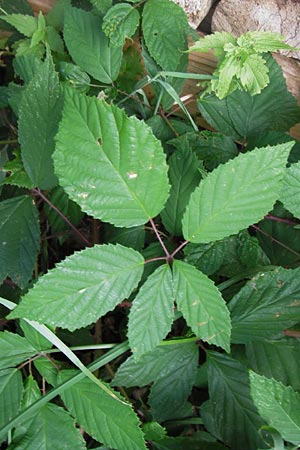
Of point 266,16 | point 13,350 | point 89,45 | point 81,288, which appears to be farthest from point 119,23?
point 13,350

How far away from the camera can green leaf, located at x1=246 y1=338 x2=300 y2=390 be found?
3.43 ft

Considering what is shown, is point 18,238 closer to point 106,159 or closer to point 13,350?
point 13,350

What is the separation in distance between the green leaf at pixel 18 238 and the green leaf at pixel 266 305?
1.53 ft

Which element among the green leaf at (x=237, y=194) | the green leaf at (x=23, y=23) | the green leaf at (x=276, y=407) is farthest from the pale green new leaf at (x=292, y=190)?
the green leaf at (x=23, y=23)

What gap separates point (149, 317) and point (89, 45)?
687 mm

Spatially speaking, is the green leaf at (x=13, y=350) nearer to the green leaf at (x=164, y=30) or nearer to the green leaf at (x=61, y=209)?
the green leaf at (x=61, y=209)

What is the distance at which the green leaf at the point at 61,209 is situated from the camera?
124 cm

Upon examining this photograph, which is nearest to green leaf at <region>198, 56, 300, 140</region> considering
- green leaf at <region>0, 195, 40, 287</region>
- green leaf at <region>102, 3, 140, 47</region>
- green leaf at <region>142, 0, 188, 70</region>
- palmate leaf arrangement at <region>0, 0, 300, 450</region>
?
palmate leaf arrangement at <region>0, 0, 300, 450</region>

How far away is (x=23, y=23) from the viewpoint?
1247 mm

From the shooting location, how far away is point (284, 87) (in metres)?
1.23

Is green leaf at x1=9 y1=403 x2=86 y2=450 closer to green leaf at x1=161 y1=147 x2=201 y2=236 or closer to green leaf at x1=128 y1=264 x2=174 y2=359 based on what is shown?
green leaf at x1=128 y1=264 x2=174 y2=359

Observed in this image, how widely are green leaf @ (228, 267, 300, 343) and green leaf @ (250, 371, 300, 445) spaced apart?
0.18 metres

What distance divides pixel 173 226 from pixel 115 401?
0.38 metres

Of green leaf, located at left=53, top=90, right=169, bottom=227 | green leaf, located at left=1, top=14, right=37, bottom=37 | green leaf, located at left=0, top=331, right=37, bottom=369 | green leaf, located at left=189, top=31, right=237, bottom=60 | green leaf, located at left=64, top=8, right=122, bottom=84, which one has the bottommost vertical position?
green leaf, located at left=0, top=331, right=37, bottom=369
